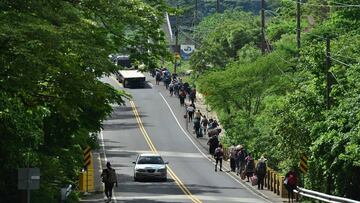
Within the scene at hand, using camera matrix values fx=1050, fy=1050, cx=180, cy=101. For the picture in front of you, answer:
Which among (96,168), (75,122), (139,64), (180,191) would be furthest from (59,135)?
(96,168)

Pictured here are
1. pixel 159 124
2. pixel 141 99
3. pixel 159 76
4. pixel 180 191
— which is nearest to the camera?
pixel 180 191

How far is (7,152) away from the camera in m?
24.0

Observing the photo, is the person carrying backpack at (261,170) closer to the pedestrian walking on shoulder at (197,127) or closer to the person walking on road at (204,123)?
the pedestrian walking on shoulder at (197,127)

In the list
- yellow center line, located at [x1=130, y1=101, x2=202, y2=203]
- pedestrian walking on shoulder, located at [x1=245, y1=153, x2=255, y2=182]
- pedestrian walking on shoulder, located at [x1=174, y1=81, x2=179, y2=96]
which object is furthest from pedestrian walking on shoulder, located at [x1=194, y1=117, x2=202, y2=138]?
pedestrian walking on shoulder, located at [x1=245, y1=153, x2=255, y2=182]

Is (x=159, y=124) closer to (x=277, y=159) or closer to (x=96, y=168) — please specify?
(x=96, y=168)

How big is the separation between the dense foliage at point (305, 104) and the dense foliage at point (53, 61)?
902cm

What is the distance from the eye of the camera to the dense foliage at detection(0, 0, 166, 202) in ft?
65.7

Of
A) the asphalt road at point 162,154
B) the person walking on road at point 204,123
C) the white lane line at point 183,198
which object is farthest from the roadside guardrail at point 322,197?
the person walking on road at point 204,123

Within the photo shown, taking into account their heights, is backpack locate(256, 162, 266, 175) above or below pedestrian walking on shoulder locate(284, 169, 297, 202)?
above

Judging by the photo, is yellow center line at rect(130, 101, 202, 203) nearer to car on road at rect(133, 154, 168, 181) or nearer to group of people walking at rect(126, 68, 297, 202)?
car on road at rect(133, 154, 168, 181)

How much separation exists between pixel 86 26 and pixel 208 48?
78.8 m

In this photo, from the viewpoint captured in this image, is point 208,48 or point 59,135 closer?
point 59,135

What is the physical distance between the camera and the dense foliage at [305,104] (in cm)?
3681

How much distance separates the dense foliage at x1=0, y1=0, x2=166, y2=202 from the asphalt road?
35.0 ft
